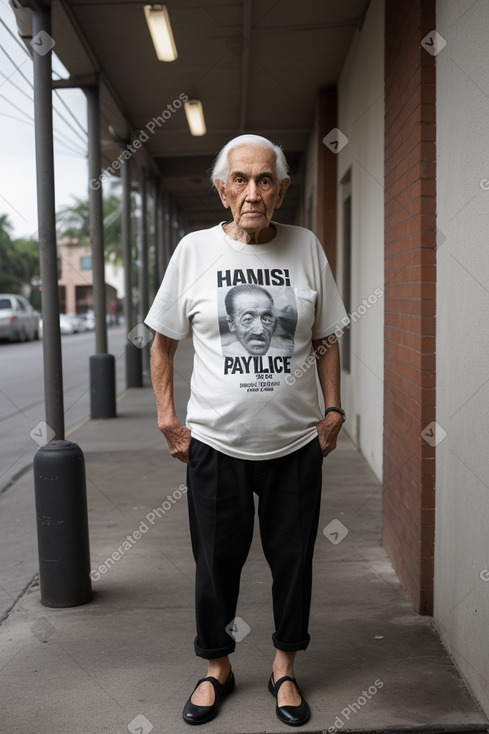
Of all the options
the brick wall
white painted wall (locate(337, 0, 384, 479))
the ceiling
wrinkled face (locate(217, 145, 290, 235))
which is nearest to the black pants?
wrinkled face (locate(217, 145, 290, 235))

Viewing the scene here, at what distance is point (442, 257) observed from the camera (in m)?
3.71

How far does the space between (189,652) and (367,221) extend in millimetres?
4787

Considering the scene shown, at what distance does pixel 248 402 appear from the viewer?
2.89m

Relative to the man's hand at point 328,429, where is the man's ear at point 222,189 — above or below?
above

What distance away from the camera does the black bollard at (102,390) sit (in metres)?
10.8

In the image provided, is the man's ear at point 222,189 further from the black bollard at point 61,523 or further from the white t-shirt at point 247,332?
the black bollard at point 61,523

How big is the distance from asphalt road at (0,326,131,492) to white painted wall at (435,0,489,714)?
461 centimetres

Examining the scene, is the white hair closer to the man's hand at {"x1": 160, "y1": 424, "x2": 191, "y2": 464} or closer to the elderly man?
the elderly man

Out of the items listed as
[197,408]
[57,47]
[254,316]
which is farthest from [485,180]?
[57,47]

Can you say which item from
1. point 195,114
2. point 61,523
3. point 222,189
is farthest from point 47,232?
point 195,114

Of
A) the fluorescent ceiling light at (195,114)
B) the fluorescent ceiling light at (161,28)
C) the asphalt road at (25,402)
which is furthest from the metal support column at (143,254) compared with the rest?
the fluorescent ceiling light at (161,28)

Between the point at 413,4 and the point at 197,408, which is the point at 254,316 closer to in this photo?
the point at 197,408

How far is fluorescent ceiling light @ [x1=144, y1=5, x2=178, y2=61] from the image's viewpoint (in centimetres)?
710

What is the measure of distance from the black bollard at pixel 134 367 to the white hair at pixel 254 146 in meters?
11.5
